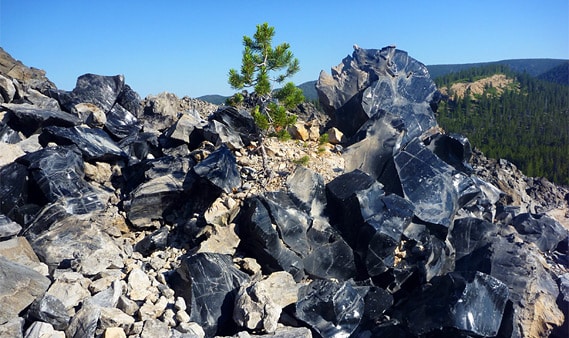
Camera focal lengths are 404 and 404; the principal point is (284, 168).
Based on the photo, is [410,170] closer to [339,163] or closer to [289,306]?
[339,163]

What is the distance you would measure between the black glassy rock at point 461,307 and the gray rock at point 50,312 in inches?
185

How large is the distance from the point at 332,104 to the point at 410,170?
3520 mm

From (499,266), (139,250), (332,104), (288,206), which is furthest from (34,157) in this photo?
(499,266)

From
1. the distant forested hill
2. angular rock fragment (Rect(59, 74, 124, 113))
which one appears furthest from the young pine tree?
the distant forested hill

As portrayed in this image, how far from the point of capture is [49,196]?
268 inches

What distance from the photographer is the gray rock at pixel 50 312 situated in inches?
183

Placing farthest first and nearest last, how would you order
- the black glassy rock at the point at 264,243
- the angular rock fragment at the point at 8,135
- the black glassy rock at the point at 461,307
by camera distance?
the angular rock fragment at the point at 8,135 < the black glassy rock at the point at 264,243 < the black glassy rock at the point at 461,307

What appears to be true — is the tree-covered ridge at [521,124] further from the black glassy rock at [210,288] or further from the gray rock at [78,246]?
the gray rock at [78,246]

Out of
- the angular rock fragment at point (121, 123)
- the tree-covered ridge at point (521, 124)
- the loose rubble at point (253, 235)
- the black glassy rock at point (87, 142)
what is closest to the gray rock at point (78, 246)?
the loose rubble at point (253, 235)

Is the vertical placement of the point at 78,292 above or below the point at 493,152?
above

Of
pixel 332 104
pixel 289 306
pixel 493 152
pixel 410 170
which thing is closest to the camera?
pixel 289 306

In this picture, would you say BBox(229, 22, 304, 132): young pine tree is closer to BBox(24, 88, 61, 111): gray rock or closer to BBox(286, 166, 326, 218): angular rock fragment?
BBox(286, 166, 326, 218): angular rock fragment

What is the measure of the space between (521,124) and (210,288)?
68.8 meters

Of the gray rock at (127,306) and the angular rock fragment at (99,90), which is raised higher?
the angular rock fragment at (99,90)
